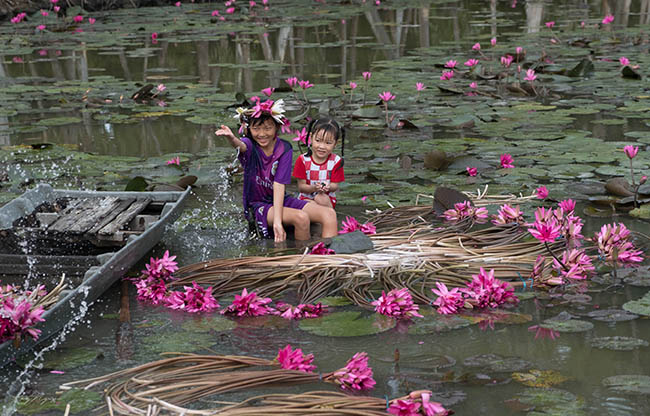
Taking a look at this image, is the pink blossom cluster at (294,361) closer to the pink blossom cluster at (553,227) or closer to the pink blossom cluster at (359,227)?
the pink blossom cluster at (553,227)

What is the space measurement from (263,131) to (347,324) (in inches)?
58.1

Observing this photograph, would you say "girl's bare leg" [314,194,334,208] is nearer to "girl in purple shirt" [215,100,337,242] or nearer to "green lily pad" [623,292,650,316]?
"girl in purple shirt" [215,100,337,242]

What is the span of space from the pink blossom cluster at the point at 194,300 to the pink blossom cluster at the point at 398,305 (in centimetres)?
73

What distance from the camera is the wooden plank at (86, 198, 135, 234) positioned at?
4133 mm

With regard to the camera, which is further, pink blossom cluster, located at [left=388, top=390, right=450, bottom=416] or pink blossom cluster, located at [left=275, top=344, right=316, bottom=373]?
pink blossom cluster, located at [left=275, top=344, right=316, bottom=373]

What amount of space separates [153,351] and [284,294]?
79 cm

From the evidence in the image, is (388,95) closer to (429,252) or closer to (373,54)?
(429,252)

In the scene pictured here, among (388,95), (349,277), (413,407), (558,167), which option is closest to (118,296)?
(349,277)

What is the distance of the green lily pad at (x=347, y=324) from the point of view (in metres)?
3.27

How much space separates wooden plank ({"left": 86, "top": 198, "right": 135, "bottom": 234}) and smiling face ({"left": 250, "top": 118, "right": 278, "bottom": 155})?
800 millimetres

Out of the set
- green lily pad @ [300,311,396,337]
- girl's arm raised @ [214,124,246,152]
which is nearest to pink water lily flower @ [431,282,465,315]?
green lily pad @ [300,311,396,337]

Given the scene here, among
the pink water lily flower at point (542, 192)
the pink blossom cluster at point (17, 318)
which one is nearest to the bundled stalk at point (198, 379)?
the pink blossom cluster at point (17, 318)

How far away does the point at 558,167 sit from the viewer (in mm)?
5461

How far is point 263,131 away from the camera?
4445mm
